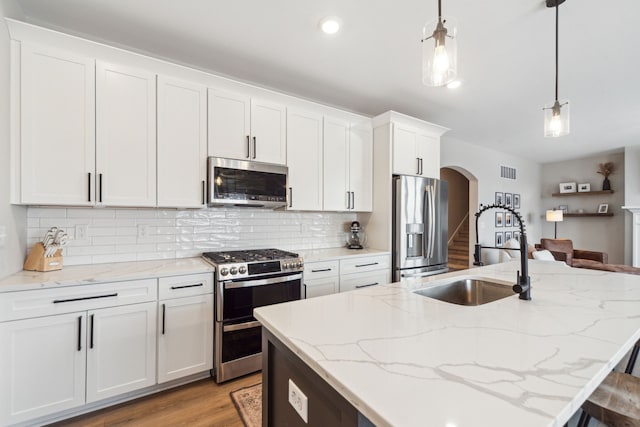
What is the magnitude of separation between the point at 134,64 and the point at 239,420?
8.64 feet

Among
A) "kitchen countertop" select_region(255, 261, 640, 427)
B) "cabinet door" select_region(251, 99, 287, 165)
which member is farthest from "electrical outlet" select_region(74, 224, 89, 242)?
"kitchen countertop" select_region(255, 261, 640, 427)

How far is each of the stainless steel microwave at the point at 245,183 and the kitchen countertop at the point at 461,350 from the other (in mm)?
1517

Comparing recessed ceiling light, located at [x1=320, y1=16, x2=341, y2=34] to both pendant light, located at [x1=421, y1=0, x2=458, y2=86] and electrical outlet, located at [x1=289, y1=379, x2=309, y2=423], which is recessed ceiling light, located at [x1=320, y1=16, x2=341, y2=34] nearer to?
pendant light, located at [x1=421, y1=0, x2=458, y2=86]

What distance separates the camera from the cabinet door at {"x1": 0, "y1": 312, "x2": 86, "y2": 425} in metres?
1.66

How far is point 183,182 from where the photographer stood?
2.43m

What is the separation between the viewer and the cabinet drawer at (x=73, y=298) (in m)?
1.66

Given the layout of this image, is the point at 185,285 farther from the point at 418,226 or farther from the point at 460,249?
the point at 460,249

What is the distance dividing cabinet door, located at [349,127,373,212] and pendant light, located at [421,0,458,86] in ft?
6.77

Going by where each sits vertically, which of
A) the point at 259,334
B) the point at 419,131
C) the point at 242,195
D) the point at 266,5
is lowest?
the point at 259,334

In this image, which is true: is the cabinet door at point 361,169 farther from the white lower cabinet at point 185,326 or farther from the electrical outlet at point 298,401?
the electrical outlet at point 298,401

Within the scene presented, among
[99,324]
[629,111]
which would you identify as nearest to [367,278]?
[99,324]

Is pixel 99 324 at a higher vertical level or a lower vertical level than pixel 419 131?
lower

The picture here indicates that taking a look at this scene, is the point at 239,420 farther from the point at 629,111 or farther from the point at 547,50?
the point at 629,111

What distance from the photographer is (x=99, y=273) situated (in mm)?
1968
